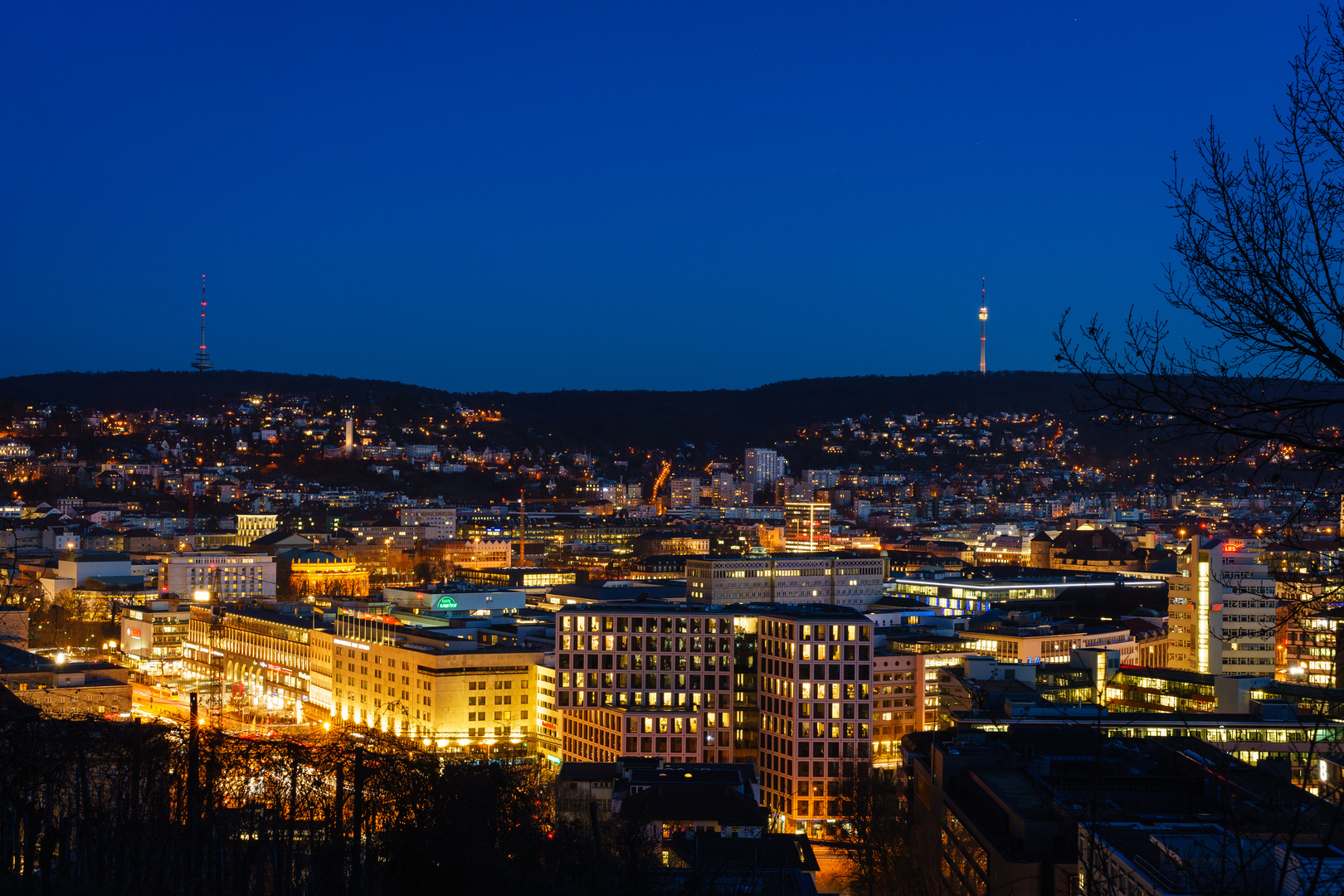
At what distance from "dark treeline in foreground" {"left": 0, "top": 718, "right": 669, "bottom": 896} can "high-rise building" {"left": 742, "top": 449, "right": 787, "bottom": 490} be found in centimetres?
9192

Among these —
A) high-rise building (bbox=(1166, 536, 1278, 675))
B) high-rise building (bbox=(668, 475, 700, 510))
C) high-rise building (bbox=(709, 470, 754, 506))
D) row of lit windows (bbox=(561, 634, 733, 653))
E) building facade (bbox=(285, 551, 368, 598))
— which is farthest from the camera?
high-rise building (bbox=(668, 475, 700, 510))

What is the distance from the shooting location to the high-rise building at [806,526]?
2741 inches

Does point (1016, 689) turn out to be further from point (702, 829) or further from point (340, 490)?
point (340, 490)

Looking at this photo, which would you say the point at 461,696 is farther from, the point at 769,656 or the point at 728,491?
the point at 728,491

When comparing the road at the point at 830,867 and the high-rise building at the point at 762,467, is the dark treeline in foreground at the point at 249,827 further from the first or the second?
the high-rise building at the point at 762,467

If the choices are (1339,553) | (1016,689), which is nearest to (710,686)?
(1016,689)

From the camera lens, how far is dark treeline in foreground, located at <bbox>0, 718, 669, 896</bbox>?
34.7ft

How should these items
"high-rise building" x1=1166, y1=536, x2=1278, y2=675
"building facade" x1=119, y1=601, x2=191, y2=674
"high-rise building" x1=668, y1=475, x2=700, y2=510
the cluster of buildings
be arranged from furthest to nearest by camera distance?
1. "high-rise building" x1=668, y1=475, x2=700, y2=510
2. "building facade" x1=119, y1=601, x2=191, y2=674
3. "high-rise building" x1=1166, y1=536, x2=1278, y2=675
4. the cluster of buildings

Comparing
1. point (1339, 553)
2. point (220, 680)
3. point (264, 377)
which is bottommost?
point (220, 680)

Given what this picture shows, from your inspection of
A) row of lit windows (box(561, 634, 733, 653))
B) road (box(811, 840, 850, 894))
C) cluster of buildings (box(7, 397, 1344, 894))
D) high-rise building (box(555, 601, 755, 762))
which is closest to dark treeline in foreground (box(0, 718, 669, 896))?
cluster of buildings (box(7, 397, 1344, 894))

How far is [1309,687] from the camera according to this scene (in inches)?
1045

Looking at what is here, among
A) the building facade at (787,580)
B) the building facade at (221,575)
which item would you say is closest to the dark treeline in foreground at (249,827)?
the building facade at (787,580)

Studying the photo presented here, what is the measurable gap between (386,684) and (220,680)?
29.3 feet

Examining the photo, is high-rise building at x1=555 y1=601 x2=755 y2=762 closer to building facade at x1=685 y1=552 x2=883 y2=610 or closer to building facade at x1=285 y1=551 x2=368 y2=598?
building facade at x1=685 y1=552 x2=883 y2=610
